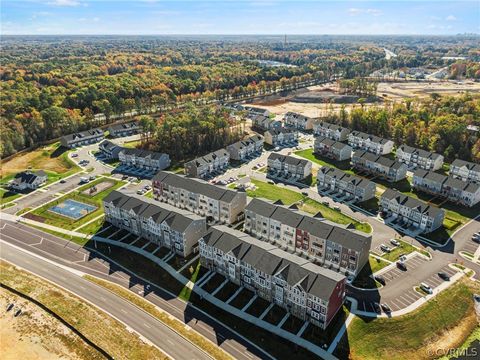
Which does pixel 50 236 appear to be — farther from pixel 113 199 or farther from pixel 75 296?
pixel 75 296

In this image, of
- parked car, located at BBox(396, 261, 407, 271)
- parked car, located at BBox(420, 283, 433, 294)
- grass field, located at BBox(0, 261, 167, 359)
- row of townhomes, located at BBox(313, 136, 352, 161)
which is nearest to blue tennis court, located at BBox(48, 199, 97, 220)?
grass field, located at BBox(0, 261, 167, 359)

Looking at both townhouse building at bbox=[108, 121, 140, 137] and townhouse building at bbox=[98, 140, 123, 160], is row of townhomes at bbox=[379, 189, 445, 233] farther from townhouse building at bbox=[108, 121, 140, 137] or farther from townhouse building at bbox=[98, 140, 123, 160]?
townhouse building at bbox=[108, 121, 140, 137]

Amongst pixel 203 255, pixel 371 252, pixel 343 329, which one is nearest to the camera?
pixel 343 329

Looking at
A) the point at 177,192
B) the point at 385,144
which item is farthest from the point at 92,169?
the point at 385,144

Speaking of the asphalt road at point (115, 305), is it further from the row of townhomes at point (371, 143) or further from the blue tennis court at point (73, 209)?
the row of townhomes at point (371, 143)

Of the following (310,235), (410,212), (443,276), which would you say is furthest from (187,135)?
(443,276)

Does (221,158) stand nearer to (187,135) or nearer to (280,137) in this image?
(187,135)
